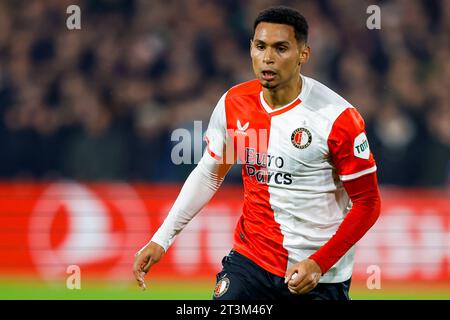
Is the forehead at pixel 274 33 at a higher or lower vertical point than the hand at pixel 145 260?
higher

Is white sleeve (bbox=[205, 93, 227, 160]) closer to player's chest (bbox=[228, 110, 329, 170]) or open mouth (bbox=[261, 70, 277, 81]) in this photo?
player's chest (bbox=[228, 110, 329, 170])

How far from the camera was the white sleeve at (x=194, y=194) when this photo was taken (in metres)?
5.08

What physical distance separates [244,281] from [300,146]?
0.75 m

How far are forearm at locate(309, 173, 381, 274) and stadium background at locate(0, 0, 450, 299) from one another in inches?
157

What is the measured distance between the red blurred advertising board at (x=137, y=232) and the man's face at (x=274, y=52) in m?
4.37

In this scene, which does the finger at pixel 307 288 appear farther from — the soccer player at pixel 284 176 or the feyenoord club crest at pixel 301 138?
the feyenoord club crest at pixel 301 138

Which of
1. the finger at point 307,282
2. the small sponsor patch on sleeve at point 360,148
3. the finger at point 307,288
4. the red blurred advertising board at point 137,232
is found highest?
the small sponsor patch on sleeve at point 360,148

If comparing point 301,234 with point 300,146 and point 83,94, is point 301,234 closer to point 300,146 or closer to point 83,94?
point 300,146

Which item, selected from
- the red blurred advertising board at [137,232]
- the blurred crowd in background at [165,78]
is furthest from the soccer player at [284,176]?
the blurred crowd in background at [165,78]

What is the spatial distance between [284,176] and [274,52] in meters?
0.63

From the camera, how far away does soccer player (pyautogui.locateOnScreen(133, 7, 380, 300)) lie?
466 centimetres

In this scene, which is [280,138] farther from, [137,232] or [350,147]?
[137,232]

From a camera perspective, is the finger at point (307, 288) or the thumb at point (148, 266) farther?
the thumb at point (148, 266)

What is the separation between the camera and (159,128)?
980 cm
